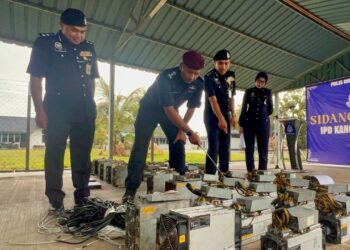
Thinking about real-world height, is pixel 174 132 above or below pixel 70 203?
above

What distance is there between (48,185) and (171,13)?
395 centimetres

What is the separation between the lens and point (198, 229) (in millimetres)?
1019

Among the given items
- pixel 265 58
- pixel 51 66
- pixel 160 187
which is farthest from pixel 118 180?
pixel 265 58

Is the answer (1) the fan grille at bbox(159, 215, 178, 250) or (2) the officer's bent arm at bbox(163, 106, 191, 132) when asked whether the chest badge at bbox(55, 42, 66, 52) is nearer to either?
(2) the officer's bent arm at bbox(163, 106, 191, 132)

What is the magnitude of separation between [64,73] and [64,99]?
20 cm

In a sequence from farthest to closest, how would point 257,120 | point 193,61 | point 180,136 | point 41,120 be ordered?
point 257,120, point 180,136, point 193,61, point 41,120

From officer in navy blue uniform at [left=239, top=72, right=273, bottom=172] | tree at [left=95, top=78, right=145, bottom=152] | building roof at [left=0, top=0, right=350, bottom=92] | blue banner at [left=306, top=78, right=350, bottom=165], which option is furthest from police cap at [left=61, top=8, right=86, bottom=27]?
tree at [left=95, top=78, right=145, bottom=152]

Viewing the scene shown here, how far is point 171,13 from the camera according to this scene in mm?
4879

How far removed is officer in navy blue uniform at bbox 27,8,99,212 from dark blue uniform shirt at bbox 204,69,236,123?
133 cm

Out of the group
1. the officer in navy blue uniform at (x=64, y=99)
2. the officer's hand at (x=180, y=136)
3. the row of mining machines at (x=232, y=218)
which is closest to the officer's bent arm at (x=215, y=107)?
the officer's hand at (x=180, y=136)

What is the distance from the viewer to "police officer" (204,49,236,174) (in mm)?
2889

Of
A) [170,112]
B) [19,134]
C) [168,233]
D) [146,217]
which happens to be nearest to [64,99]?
[170,112]

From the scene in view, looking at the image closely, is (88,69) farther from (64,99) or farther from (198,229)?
(198,229)

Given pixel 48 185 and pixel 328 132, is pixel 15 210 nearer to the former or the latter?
pixel 48 185
